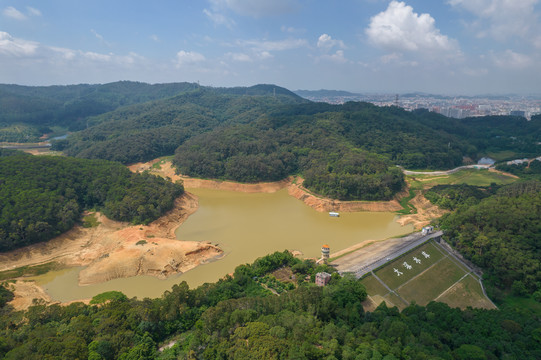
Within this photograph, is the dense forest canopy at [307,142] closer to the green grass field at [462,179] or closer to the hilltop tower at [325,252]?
the green grass field at [462,179]

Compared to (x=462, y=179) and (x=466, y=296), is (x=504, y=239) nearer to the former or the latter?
(x=466, y=296)

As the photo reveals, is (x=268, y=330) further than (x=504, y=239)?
No

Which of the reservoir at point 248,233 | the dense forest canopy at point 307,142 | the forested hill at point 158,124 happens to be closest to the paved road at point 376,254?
the reservoir at point 248,233

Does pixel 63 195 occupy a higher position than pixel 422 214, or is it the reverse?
pixel 63 195

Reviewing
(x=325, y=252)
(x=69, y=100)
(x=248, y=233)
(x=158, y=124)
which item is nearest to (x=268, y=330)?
(x=325, y=252)

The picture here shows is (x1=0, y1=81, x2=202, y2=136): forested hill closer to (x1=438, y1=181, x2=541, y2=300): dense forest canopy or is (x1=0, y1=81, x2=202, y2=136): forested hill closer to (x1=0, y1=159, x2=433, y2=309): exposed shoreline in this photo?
(x1=0, y1=159, x2=433, y2=309): exposed shoreline

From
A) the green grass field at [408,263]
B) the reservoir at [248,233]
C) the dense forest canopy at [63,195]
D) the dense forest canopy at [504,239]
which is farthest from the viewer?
the dense forest canopy at [63,195]
